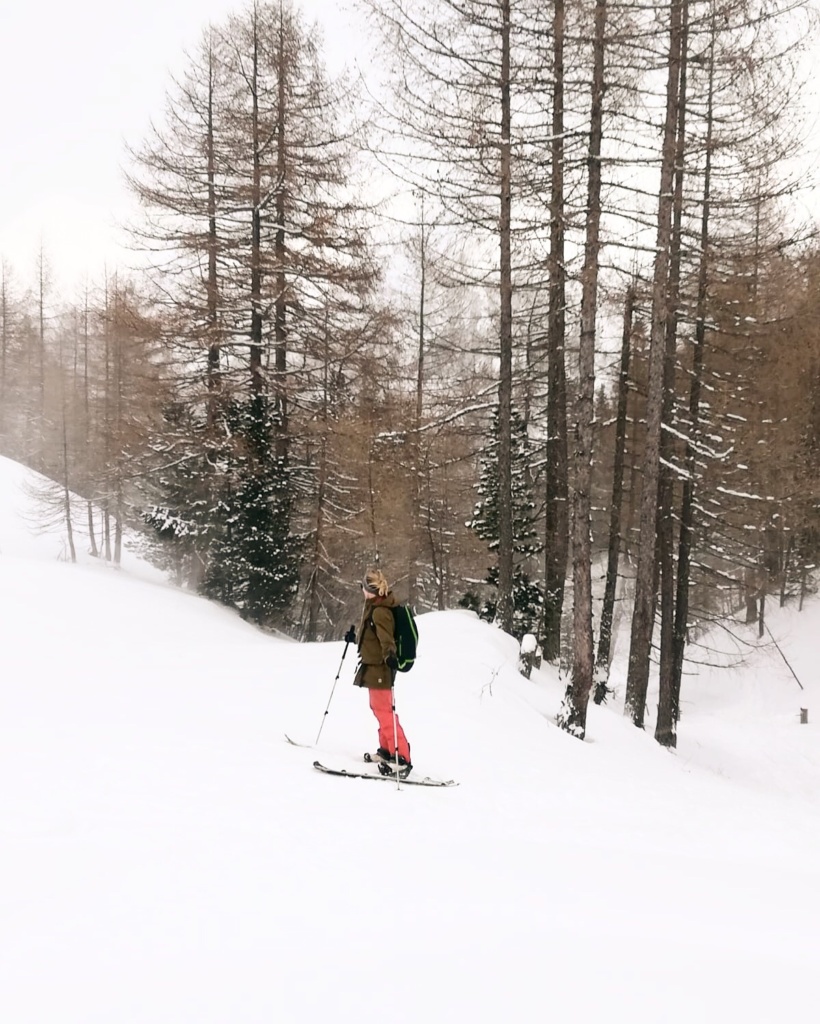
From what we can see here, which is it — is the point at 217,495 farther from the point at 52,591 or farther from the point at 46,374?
the point at 46,374

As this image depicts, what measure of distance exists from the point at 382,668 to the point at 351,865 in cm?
282

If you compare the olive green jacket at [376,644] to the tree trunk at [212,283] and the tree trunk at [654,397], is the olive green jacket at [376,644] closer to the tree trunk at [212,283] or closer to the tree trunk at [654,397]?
the tree trunk at [654,397]

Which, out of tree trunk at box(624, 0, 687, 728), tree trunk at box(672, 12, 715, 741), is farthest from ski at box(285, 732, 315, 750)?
tree trunk at box(672, 12, 715, 741)

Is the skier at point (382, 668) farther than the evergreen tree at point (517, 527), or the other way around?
the evergreen tree at point (517, 527)

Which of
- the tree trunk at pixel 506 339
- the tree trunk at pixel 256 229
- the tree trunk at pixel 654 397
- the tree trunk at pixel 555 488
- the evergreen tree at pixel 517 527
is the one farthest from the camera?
the evergreen tree at pixel 517 527

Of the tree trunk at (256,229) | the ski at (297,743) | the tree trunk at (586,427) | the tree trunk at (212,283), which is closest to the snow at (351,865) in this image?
the ski at (297,743)

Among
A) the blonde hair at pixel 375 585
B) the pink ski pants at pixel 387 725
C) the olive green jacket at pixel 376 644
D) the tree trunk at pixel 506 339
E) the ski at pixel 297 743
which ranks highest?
the tree trunk at pixel 506 339

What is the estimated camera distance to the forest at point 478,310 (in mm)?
11141

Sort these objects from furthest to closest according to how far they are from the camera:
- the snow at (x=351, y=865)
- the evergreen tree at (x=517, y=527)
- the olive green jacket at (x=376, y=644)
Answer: the evergreen tree at (x=517, y=527), the olive green jacket at (x=376, y=644), the snow at (x=351, y=865)

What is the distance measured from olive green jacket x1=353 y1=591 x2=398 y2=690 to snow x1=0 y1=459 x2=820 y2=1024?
799 mm

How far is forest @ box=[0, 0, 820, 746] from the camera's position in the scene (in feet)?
36.6

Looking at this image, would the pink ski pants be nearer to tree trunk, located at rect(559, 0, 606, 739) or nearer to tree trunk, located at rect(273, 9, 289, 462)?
tree trunk, located at rect(559, 0, 606, 739)

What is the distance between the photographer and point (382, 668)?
6.98 meters

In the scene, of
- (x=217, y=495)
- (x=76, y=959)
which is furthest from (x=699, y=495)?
(x=76, y=959)
